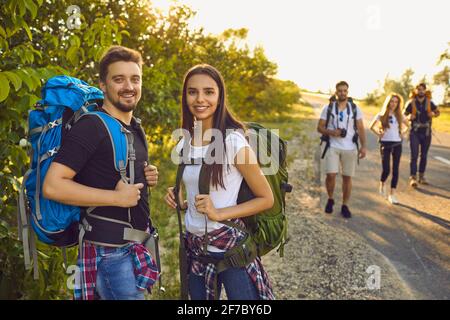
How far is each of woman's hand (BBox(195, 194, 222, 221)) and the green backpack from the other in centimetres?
12

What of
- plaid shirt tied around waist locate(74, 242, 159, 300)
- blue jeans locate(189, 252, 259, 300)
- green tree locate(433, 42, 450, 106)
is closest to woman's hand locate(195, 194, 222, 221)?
blue jeans locate(189, 252, 259, 300)

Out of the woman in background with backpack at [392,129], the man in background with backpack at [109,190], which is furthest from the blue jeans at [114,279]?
the woman in background with backpack at [392,129]

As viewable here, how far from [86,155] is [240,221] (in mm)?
970

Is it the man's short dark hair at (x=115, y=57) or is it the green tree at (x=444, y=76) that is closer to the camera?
the man's short dark hair at (x=115, y=57)

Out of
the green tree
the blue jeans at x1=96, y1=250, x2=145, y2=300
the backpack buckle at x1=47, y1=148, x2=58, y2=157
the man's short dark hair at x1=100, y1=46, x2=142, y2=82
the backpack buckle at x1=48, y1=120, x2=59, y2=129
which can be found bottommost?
the blue jeans at x1=96, y1=250, x2=145, y2=300

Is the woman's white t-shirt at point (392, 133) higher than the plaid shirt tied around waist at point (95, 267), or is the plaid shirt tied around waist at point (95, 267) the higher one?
the woman's white t-shirt at point (392, 133)

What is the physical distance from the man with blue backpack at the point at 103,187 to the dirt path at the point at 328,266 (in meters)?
2.63

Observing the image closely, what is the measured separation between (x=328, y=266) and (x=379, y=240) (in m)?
1.26

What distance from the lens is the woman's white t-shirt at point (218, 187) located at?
7.94 ft

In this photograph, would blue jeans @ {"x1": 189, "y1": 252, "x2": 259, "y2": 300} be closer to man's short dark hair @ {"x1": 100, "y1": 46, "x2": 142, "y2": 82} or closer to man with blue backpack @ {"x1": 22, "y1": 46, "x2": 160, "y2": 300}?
man with blue backpack @ {"x1": 22, "y1": 46, "x2": 160, "y2": 300}

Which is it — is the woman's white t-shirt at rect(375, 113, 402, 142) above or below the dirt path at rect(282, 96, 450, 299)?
above

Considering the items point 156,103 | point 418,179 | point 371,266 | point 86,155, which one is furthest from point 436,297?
point 418,179

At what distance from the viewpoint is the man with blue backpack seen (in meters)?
2.04

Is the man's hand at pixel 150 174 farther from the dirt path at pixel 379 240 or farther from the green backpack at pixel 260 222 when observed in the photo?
the dirt path at pixel 379 240
